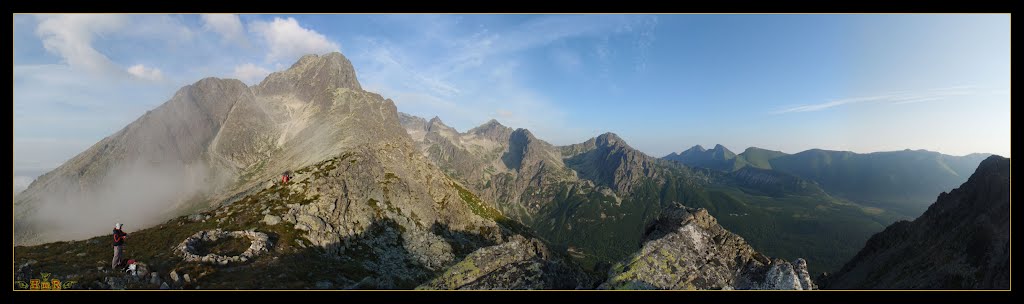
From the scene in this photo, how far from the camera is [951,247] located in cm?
10875

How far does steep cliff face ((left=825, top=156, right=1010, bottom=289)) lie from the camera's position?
93938 mm

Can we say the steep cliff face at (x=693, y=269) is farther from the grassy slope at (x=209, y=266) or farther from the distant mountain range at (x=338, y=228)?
the grassy slope at (x=209, y=266)

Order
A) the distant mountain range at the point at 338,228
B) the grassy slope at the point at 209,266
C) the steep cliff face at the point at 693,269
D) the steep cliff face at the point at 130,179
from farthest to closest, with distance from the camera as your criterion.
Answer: the steep cliff face at the point at 130,179, the grassy slope at the point at 209,266, the distant mountain range at the point at 338,228, the steep cliff face at the point at 693,269

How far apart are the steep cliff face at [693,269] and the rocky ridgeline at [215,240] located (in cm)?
5069

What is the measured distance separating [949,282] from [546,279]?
133m

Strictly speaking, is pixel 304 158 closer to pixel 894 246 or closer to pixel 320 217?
pixel 320 217

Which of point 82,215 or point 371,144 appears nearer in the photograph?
point 371,144

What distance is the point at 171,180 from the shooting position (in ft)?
569

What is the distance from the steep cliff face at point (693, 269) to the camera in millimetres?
15109

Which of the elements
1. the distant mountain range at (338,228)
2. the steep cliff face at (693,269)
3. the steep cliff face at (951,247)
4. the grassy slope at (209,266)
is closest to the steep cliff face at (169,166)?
the distant mountain range at (338,228)

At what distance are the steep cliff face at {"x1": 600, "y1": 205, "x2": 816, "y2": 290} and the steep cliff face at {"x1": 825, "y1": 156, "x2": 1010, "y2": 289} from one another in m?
97.5

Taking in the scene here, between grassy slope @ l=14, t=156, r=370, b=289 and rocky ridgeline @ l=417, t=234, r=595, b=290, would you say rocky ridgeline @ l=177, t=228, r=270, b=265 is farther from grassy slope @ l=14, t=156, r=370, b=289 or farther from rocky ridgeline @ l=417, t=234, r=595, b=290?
rocky ridgeline @ l=417, t=234, r=595, b=290
